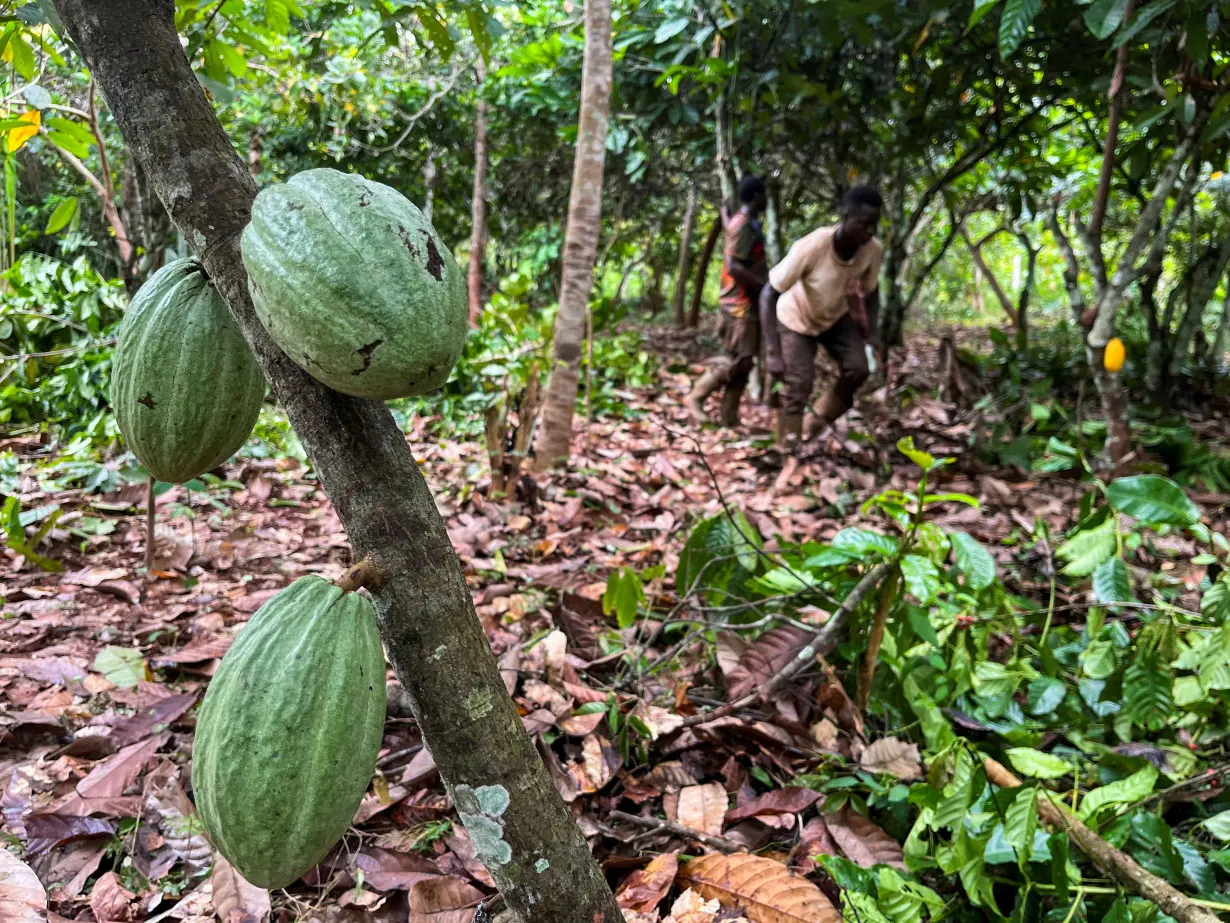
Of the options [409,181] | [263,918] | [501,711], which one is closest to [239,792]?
[501,711]

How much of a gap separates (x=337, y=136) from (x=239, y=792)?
602 cm

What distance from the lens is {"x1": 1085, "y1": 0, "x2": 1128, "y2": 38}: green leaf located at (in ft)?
8.01

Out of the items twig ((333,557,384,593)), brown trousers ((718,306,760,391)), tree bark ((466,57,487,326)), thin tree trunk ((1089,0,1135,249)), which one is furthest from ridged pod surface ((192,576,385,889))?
tree bark ((466,57,487,326))

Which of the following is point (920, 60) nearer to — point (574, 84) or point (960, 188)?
point (960, 188)

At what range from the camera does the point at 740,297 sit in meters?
5.07

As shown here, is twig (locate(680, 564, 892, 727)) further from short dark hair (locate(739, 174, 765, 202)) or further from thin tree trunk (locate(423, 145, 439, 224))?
thin tree trunk (locate(423, 145, 439, 224))

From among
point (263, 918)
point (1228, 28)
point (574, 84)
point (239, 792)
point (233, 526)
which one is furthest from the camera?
point (574, 84)

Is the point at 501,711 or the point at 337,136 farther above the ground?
the point at 337,136

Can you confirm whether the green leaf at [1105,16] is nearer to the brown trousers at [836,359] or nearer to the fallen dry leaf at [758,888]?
the brown trousers at [836,359]

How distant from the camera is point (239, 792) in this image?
1.92 feet

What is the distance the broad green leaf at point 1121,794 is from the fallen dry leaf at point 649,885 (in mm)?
690

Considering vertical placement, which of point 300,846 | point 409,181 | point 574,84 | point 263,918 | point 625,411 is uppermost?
point 574,84

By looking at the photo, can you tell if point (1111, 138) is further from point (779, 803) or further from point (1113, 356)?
point (779, 803)

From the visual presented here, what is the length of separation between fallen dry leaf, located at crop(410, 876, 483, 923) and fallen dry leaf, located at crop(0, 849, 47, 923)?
0.46 m
